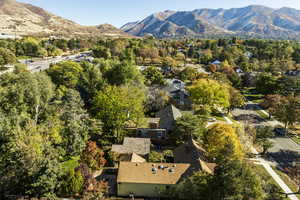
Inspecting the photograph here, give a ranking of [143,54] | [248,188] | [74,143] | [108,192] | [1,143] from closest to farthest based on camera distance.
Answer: [248,188], [108,192], [1,143], [74,143], [143,54]

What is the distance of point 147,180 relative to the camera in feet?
81.1

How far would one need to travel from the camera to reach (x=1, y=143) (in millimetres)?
26812

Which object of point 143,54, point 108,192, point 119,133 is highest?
point 143,54

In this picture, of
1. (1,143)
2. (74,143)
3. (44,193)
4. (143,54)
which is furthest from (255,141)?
(143,54)

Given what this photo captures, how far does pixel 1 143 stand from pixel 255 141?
37.6 metres

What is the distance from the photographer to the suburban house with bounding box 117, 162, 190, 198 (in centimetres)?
2452

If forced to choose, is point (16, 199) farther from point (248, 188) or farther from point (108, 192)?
point (248, 188)

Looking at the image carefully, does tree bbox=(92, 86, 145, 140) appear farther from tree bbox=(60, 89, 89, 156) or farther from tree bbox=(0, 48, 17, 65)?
tree bbox=(0, 48, 17, 65)

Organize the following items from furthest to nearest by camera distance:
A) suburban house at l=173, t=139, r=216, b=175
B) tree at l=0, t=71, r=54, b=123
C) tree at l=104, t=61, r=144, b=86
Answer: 1. tree at l=104, t=61, r=144, b=86
2. tree at l=0, t=71, r=54, b=123
3. suburban house at l=173, t=139, r=216, b=175

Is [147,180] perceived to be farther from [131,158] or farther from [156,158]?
[156,158]

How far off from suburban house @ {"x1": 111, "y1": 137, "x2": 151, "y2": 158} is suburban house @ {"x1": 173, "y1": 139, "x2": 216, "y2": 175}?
171 inches

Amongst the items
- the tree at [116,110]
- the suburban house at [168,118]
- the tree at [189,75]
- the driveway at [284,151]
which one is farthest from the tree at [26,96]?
the tree at [189,75]

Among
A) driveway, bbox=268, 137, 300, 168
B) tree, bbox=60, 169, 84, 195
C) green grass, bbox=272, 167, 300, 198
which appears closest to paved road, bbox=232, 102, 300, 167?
driveway, bbox=268, 137, 300, 168

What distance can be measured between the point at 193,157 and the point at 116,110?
1506 cm
